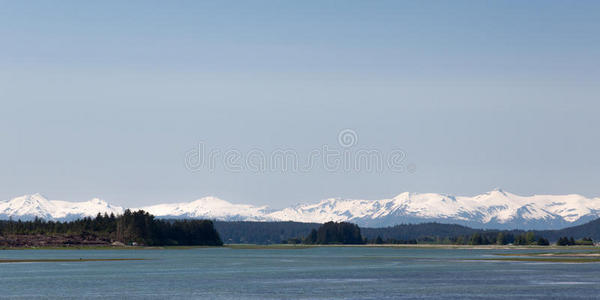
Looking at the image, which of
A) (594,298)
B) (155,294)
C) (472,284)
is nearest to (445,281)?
(472,284)

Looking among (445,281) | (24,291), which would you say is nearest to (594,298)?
(445,281)

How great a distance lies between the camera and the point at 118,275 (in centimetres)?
13900

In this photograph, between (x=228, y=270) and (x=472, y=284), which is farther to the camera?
(x=228, y=270)

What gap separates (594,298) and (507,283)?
954 inches

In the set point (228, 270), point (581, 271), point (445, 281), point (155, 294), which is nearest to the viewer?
point (155, 294)

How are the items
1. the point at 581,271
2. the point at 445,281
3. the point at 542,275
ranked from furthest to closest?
the point at 581,271 < the point at 542,275 < the point at 445,281

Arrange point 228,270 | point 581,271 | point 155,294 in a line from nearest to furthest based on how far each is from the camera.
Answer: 1. point 155,294
2. point 581,271
3. point 228,270

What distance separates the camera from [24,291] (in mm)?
108125

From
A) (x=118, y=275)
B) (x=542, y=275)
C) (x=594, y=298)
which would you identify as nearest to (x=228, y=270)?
(x=118, y=275)

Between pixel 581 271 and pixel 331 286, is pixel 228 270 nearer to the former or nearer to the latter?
pixel 331 286

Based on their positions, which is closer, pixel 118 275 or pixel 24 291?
pixel 24 291

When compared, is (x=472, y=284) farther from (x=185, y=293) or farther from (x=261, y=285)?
(x=185, y=293)

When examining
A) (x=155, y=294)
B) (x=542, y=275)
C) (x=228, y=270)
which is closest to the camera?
(x=155, y=294)

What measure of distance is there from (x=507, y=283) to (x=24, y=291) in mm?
59215
